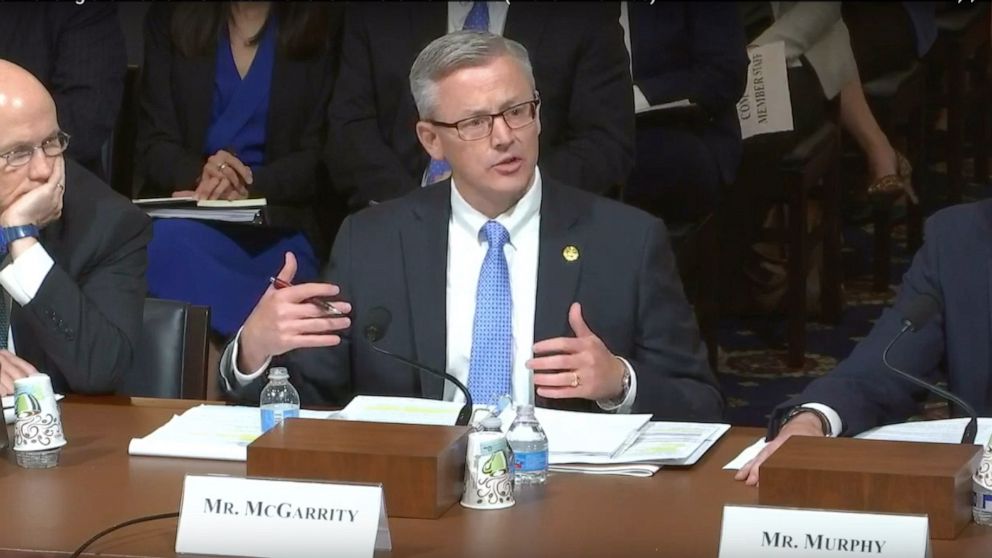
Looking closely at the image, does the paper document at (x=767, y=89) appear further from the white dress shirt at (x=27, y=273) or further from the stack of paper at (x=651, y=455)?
the white dress shirt at (x=27, y=273)

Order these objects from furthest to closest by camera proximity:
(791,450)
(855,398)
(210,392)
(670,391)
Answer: (210,392), (670,391), (855,398), (791,450)

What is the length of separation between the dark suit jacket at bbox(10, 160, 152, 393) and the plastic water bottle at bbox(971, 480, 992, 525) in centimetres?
168

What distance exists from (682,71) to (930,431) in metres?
1.93

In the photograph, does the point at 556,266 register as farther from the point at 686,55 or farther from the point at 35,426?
the point at 686,55

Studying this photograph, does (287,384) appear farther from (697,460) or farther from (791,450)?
(791,450)

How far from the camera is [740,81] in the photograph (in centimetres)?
438

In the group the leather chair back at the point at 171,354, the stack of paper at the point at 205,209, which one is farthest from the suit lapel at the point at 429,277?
the stack of paper at the point at 205,209

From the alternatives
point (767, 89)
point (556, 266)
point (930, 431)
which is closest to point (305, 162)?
point (767, 89)

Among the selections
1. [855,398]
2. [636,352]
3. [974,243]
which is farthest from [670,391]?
[974,243]

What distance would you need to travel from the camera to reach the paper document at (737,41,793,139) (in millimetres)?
4375

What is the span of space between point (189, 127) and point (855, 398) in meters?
2.46

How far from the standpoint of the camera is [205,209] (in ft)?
14.4

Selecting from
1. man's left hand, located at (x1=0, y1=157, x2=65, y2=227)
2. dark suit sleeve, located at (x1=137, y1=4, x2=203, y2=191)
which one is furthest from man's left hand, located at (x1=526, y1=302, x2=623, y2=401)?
dark suit sleeve, located at (x1=137, y1=4, x2=203, y2=191)

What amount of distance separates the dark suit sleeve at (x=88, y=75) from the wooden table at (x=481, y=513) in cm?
202
